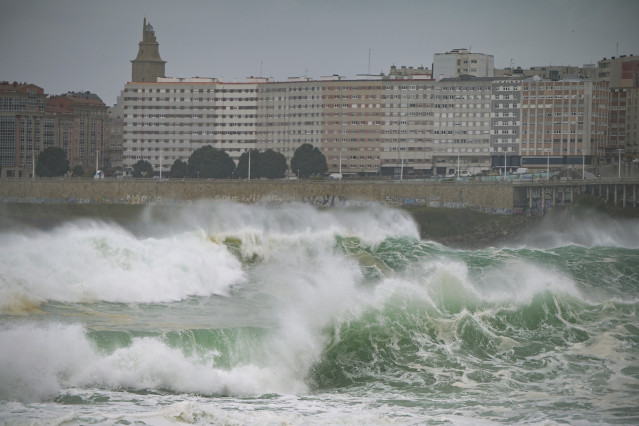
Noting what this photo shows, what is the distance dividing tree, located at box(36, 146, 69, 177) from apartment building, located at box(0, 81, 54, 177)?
2.24 metres

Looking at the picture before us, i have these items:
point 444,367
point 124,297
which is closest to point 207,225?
point 124,297

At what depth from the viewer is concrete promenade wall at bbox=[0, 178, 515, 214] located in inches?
4306

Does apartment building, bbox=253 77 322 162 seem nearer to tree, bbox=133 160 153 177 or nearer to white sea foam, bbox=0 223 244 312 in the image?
tree, bbox=133 160 153 177

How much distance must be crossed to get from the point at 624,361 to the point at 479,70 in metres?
131

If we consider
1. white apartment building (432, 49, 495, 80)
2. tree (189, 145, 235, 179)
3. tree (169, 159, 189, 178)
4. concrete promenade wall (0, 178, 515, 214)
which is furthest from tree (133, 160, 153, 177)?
white apartment building (432, 49, 495, 80)

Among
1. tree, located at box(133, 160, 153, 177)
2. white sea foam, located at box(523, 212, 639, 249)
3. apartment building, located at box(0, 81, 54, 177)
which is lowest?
white sea foam, located at box(523, 212, 639, 249)

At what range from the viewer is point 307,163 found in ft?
448

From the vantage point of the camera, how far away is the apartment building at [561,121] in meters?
143

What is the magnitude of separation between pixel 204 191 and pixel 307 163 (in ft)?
86.7

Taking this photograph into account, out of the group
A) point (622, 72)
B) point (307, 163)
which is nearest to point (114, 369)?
point (307, 163)

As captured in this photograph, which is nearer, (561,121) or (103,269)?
(103,269)

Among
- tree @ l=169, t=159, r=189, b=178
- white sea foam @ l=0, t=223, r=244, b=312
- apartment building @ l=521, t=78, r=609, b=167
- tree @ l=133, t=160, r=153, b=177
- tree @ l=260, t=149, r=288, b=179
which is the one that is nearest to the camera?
white sea foam @ l=0, t=223, r=244, b=312

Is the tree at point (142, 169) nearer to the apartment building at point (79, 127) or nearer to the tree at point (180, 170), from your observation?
the tree at point (180, 170)

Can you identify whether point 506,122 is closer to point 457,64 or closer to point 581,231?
point 457,64
